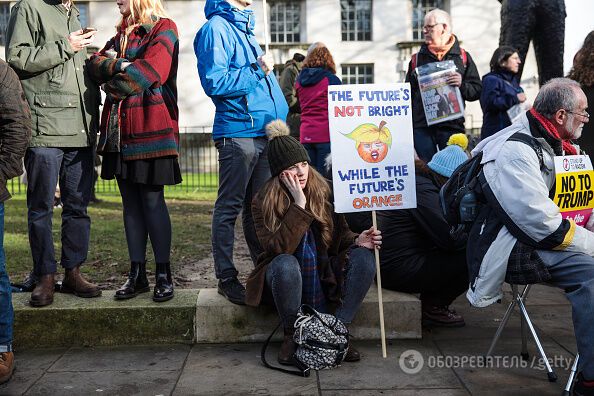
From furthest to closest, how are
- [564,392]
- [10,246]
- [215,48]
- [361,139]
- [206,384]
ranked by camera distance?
1. [10,246]
2. [215,48]
3. [361,139]
4. [206,384]
5. [564,392]

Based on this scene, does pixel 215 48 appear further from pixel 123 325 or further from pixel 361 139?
pixel 123 325

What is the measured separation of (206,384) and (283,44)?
82.7ft

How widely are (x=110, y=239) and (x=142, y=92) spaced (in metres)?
4.01

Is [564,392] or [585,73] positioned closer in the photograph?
[564,392]

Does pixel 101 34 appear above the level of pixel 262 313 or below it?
above

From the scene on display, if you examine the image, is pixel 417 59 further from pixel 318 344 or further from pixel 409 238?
pixel 318 344

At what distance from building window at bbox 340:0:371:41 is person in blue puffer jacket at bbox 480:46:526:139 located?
22.7 meters

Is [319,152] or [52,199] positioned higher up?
[319,152]

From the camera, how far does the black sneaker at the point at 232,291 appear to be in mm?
4852

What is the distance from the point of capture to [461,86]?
258 inches

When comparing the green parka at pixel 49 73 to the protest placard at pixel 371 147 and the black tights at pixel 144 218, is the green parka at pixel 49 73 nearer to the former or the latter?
the black tights at pixel 144 218

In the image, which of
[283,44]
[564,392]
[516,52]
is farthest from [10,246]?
[283,44]

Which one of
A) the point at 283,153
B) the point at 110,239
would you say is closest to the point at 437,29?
the point at 283,153

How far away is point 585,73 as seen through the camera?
17.9 ft
